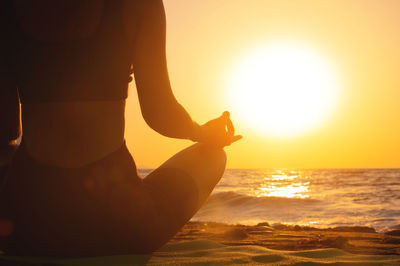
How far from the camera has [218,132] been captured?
2.06 metres

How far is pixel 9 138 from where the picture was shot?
1.90 meters

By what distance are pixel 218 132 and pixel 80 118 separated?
0.75 metres

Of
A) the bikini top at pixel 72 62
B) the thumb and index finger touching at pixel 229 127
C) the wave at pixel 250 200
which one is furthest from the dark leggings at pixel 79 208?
the wave at pixel 250 200

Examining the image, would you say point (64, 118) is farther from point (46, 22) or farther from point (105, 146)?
point (46, 22)

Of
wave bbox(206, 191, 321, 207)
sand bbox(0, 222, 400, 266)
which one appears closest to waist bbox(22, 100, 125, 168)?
sand bbox(0, 222, 400, 266)

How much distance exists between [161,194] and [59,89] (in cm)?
62

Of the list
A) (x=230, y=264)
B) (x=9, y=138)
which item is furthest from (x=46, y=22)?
(x=230, y=264)

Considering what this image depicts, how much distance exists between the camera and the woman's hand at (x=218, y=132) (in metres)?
1.95

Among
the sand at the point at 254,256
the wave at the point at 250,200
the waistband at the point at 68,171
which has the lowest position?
the wave at the point at 250,200

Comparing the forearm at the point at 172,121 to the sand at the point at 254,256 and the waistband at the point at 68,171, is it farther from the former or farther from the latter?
the sand at the point at 254,256

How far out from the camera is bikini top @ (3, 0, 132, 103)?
1534 mm

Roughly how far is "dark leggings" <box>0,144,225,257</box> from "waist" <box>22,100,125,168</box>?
37 millimetres

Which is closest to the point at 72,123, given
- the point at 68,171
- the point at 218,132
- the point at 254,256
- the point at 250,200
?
the point at 68,171

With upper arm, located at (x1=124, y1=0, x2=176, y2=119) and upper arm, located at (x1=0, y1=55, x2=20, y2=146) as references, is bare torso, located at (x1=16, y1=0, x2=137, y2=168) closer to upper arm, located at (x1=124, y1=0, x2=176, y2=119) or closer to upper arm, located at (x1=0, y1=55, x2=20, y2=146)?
upper arm, located at (x1=124, y1=0, x2=176, y2=119)
